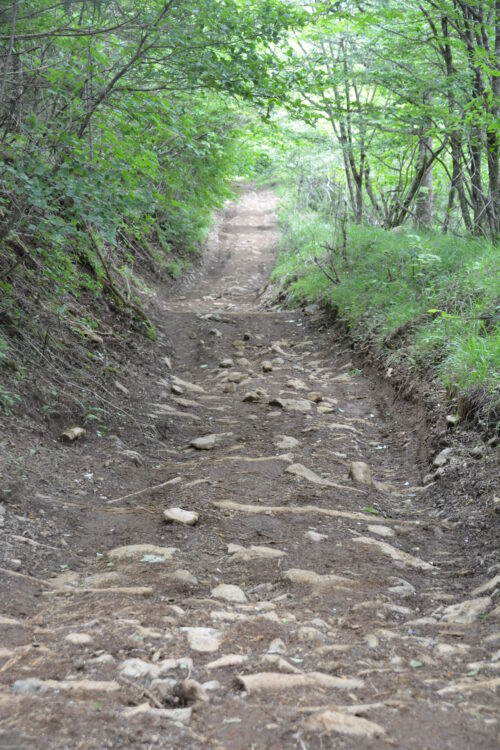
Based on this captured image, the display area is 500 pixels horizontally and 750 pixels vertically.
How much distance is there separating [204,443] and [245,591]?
86.7 inches

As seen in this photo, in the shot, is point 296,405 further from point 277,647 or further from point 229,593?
point 277,647

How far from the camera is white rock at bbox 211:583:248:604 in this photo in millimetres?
2728

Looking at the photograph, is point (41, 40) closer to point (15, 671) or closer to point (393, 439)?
point (393, 439)

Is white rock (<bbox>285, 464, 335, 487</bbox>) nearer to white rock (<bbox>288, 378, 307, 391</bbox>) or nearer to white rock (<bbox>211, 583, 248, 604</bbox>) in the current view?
white rock (<bbox>211, 583, 248, 604</bbox>)

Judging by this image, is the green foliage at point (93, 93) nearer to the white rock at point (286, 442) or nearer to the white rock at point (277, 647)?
the white rock at point (286, 442)

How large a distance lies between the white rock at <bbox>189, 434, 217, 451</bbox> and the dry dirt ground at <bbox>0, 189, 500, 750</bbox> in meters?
0.02

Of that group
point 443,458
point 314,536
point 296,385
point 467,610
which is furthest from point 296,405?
point 467,610

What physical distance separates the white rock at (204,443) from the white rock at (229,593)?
2.14 meters

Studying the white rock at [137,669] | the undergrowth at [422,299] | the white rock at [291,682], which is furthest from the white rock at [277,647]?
the undergrowth at [422,299]

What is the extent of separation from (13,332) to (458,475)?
3.49 meters

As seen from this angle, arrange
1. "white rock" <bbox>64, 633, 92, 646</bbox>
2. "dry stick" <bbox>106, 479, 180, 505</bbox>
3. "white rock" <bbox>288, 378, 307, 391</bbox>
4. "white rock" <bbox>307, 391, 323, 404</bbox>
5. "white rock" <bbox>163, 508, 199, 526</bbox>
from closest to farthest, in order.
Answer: "white rock" <bbox>64, 633, 92, 646</bbox> → "white rock" <bbox>163, 508, 199, 526</bbox> → "dry stick" <bbox>106, 479, 180, 505</bbox> → "white rock" <bbox>307, 391, 323, 404</bbox> → "white rock" <bbox>288, 378, 307, 391</bbox>

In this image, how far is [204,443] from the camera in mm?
4965

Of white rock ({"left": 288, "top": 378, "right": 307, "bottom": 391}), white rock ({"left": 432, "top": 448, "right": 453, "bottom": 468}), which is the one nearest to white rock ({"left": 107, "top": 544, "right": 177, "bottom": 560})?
white rock ({"left": 432, "top": 448, "right": 453, "bottom": 468})

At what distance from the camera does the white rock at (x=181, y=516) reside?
11.5 feet
